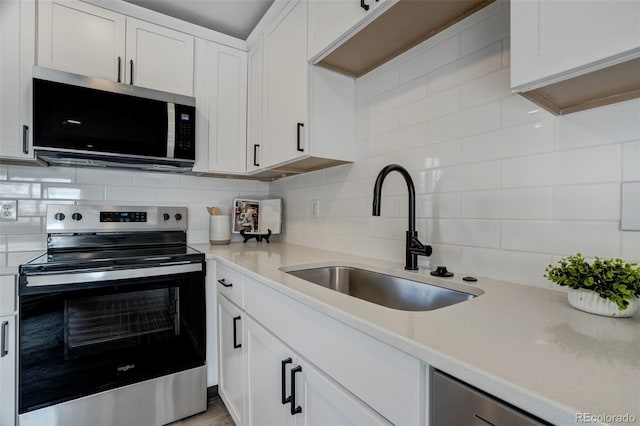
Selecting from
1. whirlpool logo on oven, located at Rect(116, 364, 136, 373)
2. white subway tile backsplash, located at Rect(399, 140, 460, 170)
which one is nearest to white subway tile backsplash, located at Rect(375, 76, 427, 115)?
white subway tile backsplash, located at Rect(399, 140, 460, 170)

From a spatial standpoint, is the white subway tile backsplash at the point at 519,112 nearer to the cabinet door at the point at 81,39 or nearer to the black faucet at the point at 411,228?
the black faucet at the point at 411,228

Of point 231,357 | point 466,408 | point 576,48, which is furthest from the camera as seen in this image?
point 231,357

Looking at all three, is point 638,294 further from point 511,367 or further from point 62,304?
point 62,304

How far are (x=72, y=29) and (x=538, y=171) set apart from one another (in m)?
2.33

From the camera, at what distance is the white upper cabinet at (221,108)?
202cm

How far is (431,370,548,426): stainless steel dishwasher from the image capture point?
1.37ft

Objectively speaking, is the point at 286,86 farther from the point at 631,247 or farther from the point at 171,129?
the point at 631,247

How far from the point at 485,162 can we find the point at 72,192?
226 centimetres

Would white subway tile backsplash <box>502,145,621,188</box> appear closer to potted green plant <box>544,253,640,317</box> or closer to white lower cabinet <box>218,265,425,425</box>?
potted green plant <box>544,253,640,317</box>

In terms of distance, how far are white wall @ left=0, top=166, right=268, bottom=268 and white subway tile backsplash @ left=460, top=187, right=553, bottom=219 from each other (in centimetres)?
182

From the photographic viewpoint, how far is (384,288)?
1245 mm

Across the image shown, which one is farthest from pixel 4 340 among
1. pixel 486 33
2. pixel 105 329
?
pixel 486 33

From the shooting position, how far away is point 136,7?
5.82 ft

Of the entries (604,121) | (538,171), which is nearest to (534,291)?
(538,171)
